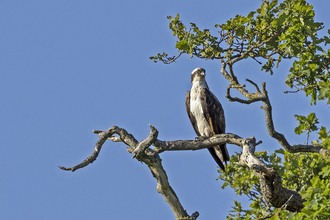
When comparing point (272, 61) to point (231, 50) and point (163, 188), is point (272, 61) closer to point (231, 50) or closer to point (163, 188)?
point (231, 50)

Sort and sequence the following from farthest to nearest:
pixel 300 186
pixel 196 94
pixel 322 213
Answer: pixel 196 94, pixel 300 186, pixel 322 213

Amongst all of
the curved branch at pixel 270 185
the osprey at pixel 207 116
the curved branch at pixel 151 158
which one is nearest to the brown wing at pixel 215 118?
the osprey at pixel 207 116

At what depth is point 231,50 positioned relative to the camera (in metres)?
7.39

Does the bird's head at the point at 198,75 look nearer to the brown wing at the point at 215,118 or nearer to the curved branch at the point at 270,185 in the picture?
the brown wing at the point at 215,118

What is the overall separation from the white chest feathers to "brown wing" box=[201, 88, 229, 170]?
3.5 inches

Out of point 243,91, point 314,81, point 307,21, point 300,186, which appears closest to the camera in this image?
point 307,21

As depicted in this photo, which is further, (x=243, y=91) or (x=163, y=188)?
Answer: (x=243, y=91)

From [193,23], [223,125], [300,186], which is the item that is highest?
[193,23]

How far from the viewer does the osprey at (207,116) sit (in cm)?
823

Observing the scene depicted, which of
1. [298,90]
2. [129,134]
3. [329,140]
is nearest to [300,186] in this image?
[329,140]

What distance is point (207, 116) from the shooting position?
8258mm

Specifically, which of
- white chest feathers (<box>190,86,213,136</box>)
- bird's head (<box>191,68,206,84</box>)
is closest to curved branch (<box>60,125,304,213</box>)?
white chest feathers (<box>190,86,213,136</box>)

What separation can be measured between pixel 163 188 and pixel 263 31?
10.8 ft

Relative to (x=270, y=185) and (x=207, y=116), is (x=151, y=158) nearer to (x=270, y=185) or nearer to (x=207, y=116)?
(x=270, y=185)
